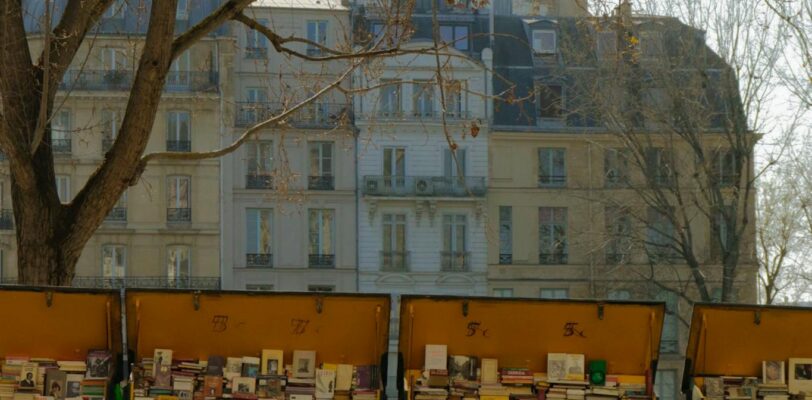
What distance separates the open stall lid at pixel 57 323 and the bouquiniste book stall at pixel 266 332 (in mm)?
177

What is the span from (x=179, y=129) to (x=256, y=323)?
40206 mm

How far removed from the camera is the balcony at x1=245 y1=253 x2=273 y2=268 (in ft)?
161

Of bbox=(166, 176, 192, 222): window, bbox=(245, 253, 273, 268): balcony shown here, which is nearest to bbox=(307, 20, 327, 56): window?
bbox=(166, 176, 192, 222): window

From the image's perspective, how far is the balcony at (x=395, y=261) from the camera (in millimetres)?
50125

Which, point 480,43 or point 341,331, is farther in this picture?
point 480,43

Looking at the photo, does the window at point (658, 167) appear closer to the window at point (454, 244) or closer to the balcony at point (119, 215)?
the window at point (454, 244)

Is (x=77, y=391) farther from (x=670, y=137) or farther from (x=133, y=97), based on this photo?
(x=670, y=137)

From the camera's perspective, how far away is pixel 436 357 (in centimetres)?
945

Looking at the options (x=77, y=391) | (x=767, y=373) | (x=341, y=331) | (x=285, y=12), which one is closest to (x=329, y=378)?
(x=341, y=331)

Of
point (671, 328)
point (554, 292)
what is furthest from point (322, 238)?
point (671, 328)

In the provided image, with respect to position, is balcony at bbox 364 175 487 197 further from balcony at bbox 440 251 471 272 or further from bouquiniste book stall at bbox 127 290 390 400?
bouquiniste book stall at bbox 127 290 390 400

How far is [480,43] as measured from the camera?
50906 mm

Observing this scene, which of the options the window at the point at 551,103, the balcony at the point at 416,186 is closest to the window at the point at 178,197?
the balcony at the point at 416,186

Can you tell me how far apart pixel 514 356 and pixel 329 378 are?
1.27 m
